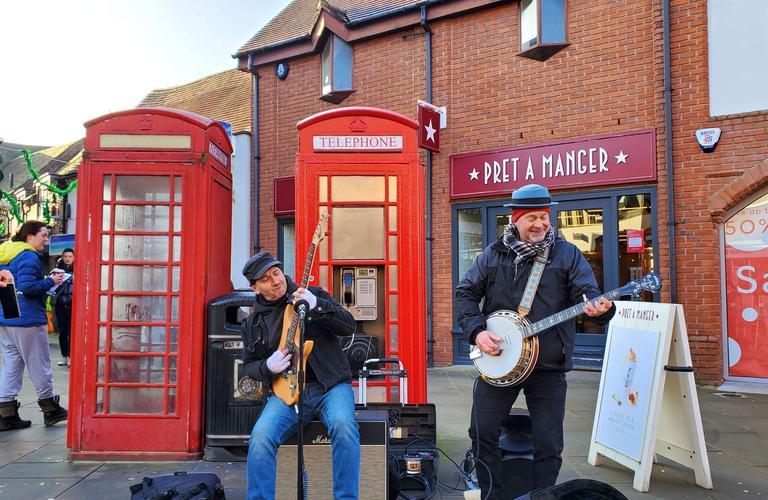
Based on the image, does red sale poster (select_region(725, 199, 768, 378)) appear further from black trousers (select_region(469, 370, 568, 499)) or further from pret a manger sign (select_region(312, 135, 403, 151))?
black trousers (select_region(469, 370, 568, 499))

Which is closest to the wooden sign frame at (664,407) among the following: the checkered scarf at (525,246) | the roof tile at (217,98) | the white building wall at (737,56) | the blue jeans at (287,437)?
the checkered scarf at (525,246)

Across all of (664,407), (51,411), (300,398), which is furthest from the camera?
(51,411)

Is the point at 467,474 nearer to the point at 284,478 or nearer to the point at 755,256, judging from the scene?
the point at 284,478

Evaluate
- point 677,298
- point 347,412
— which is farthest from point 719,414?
point 347,412

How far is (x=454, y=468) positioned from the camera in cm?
446

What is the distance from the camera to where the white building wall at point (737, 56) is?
293 inches

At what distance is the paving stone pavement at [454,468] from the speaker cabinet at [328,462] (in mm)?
642

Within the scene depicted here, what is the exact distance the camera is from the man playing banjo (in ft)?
10.4

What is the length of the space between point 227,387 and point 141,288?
1117 millimetres

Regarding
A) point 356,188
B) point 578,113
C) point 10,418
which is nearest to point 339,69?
point 578,113

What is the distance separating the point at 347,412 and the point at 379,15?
8.39 metres

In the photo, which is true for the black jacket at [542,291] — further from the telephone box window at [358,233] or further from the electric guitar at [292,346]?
the telephone box window at [358,233]

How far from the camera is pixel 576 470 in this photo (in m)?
4.40

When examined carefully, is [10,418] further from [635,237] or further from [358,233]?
[635,237]
